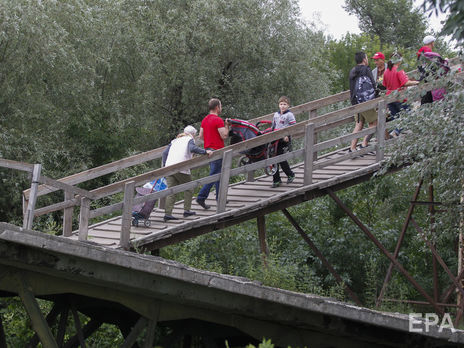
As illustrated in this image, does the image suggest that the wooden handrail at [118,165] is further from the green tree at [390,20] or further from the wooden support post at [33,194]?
the green tree at [390,20]

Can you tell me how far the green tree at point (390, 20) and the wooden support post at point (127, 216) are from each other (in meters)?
42.5

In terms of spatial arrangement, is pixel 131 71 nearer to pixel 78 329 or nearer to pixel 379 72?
pixel 379 72

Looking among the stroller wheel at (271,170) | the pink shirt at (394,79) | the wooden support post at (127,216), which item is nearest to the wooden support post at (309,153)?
the stroller wheel at (271,170)

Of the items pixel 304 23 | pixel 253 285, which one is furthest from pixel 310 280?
pixel 304 23

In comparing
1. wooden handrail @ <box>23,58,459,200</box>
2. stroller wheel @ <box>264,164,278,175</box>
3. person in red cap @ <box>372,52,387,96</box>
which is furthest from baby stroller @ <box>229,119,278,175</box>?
person in red cap @ <box>372,52,387,96</box>

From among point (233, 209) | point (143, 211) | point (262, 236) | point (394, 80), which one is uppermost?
point (394, 80)

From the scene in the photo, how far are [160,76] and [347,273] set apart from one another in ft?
34.6

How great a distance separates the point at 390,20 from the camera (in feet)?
174

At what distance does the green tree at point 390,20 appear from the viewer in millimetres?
51500

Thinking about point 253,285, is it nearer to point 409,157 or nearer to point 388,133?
point 409,157

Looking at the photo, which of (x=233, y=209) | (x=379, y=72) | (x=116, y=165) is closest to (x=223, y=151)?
(x=233, y=209)

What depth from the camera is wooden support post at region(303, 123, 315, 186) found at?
11211mm

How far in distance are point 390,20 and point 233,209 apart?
45.0 m

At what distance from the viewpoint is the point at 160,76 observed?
25.5 meters
